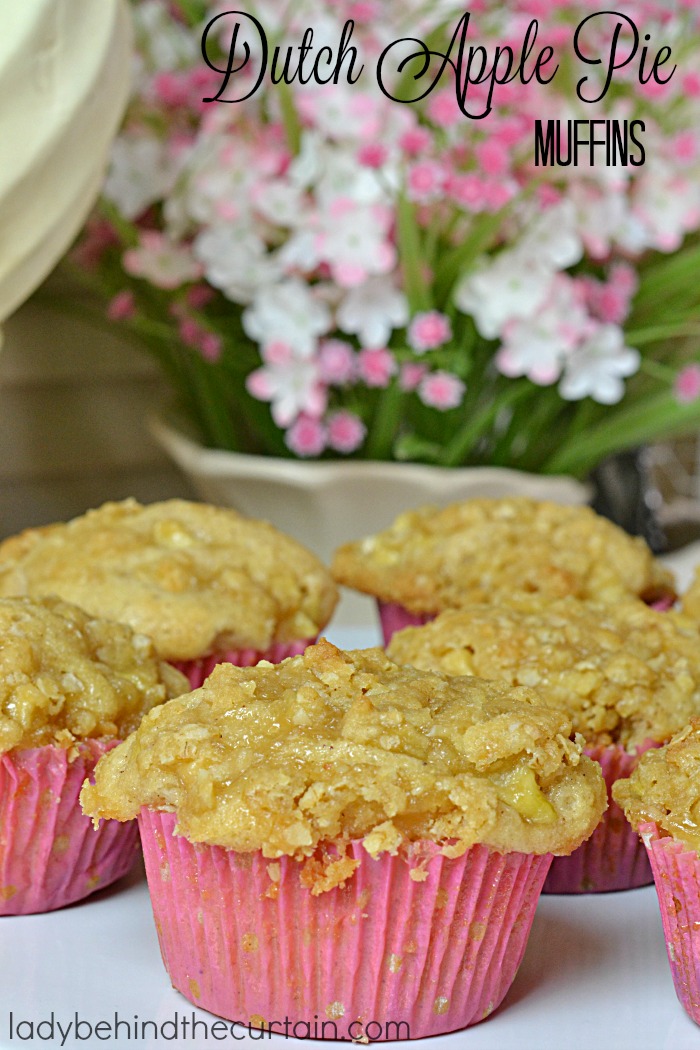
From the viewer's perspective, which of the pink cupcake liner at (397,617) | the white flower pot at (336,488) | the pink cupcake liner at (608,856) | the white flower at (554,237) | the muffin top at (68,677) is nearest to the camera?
the muffin top at (68,677)

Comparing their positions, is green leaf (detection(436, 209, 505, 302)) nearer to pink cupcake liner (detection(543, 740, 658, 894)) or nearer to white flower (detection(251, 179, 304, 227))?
white flower (detection(251, 179, 304, 227))

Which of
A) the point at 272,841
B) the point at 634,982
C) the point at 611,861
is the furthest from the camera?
the point at 611,861

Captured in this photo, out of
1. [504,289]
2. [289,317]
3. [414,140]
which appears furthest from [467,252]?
[289,317]

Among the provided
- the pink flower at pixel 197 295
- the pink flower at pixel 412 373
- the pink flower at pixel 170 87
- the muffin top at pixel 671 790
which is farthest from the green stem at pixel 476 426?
the muffin top at pixel 671 790

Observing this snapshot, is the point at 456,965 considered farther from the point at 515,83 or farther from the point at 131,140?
the point at 131,140

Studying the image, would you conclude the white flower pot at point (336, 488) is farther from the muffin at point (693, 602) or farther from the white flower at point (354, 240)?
the muffin at point (693, 602)

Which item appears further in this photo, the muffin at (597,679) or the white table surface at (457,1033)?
the muffin at (597,679)

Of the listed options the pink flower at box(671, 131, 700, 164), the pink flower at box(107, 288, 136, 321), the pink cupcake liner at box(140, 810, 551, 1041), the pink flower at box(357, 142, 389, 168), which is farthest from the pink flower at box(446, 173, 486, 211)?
the pink cupcake liner at box(140, 810, 551, 1041)

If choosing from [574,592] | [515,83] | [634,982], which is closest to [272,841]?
[634,982]
